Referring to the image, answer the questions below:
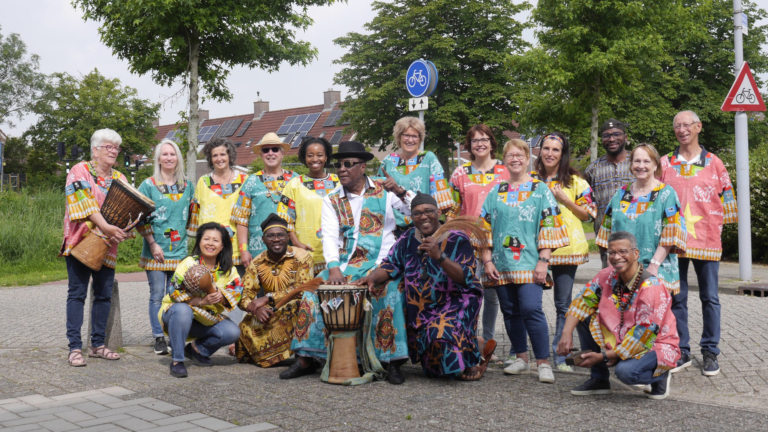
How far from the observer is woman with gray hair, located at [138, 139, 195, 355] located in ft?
22.4

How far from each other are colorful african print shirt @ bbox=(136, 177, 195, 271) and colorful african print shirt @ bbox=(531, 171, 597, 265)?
335 cm

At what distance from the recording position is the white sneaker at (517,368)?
18.9 feet

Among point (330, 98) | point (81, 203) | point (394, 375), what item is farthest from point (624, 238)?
point (330, 98)

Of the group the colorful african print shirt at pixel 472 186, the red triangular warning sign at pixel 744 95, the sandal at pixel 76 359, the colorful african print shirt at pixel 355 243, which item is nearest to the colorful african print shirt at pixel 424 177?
the colorful african print shirt at pixel 472 186

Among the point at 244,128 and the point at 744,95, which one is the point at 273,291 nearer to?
the point at 744,95

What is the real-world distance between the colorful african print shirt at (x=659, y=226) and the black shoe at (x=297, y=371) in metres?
2.74

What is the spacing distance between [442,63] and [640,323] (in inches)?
1402

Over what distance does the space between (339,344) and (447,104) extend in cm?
3424

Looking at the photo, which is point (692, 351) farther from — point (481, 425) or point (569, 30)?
point (569, 30)

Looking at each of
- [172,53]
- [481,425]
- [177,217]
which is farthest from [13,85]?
[481,425]

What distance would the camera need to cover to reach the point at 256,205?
6.79 m

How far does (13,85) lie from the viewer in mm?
54375

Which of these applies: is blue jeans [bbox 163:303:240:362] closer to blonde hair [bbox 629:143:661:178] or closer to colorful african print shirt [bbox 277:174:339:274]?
colorful african print shirt [bbox 277:174:339:274]

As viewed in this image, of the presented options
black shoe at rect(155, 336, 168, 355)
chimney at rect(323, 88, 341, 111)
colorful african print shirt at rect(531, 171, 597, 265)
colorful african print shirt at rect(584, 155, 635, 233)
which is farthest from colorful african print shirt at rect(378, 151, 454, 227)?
chimney at rect(323, 88, 341, 111)
